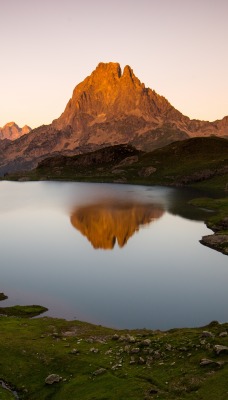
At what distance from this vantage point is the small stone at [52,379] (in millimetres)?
34281

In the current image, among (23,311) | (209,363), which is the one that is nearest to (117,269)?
(23,311)

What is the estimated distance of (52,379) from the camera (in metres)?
34.6

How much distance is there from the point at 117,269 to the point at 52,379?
52.4 metres

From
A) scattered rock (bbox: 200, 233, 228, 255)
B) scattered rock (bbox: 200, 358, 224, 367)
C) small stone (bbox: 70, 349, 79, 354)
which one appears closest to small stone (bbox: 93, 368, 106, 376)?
small stone (bbox: 70, 349, 79, 354)

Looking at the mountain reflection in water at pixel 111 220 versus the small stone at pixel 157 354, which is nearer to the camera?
the small stone at pixel 157 354

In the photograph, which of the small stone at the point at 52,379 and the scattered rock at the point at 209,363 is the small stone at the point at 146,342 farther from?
the small stone at the point at 52,379

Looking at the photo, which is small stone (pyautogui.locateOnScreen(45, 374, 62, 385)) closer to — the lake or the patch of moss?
the lake

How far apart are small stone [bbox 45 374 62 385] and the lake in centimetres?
2335

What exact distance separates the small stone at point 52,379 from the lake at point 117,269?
76.6 ft

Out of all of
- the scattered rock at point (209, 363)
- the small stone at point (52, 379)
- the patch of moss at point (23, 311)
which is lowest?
the patch of moss at point (23, 311)

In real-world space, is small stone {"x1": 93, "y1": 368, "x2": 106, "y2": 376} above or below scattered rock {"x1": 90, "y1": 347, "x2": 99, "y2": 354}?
above

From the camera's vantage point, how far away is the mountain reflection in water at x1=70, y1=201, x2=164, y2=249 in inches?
4659

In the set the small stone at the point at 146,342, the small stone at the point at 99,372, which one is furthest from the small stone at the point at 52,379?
the small stone at the point at 146,342

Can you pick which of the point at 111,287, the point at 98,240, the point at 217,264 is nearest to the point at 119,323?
the point at 111,287
